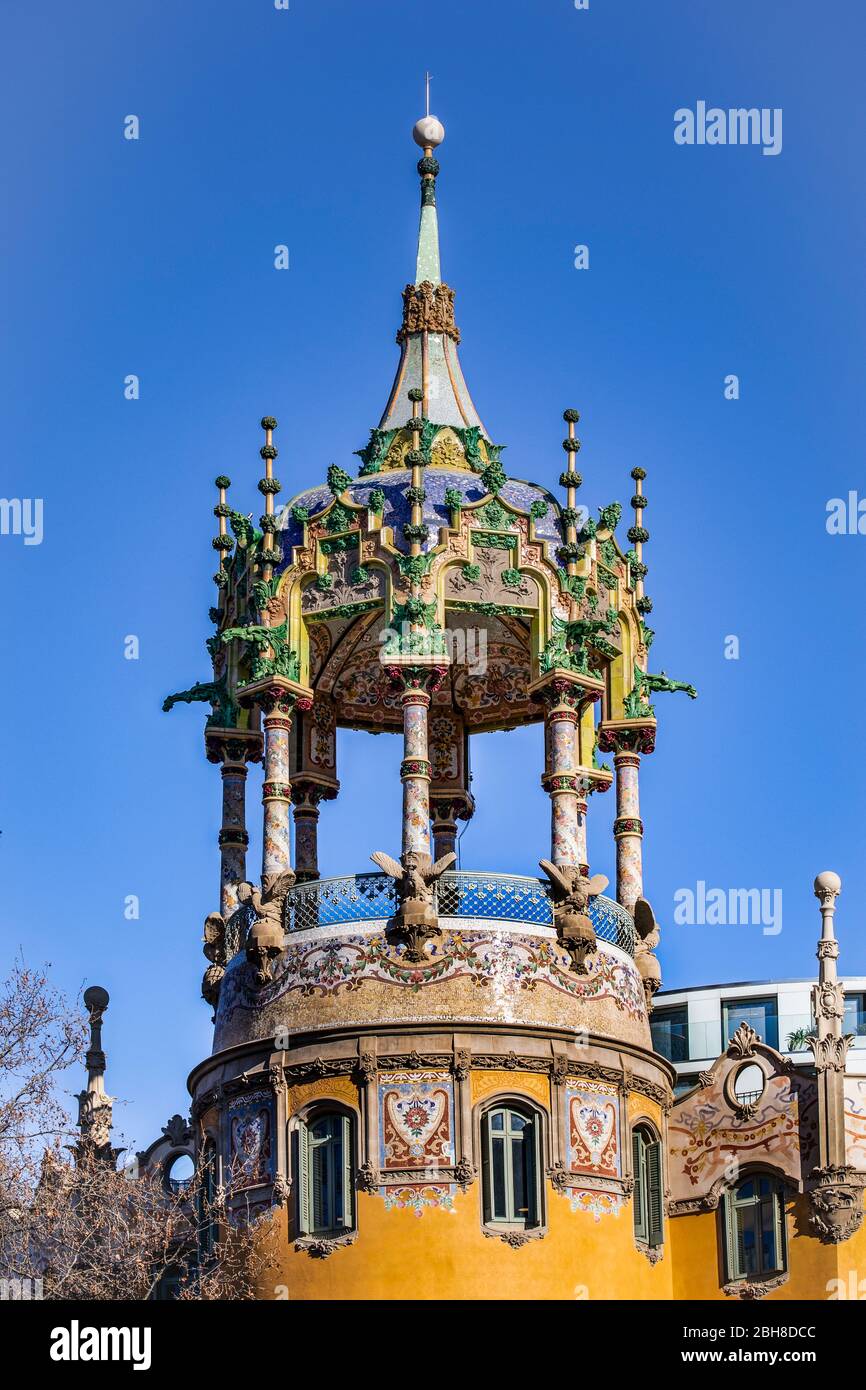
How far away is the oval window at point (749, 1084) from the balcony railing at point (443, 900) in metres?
4.96

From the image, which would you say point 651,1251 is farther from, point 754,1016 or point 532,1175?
point 754,1016

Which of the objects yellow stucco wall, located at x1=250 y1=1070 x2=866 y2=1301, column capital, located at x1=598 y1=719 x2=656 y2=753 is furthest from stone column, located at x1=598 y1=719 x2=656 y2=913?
yellow stucco wall, located at x1=250 y1=1070 x2=866 y2=1301

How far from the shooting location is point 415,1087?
44938 millimetres

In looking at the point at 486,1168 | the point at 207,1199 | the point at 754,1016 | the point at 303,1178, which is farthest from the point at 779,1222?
the point at 754,1016

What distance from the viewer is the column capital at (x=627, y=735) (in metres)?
51.0

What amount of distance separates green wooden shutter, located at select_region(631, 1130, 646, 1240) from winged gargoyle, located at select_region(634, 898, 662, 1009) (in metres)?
2.75

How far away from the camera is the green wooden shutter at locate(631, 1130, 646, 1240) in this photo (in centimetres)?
4700

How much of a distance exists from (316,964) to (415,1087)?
2.85m

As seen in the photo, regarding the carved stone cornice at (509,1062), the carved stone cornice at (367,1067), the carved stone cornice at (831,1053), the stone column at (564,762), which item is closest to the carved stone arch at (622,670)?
the stone column at (564,762)

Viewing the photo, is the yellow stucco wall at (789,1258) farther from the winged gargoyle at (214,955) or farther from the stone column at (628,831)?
the winged gargoyle at (214,955)

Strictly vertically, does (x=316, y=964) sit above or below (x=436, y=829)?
below

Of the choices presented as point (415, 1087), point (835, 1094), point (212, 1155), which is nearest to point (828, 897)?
point (835, 1094)
